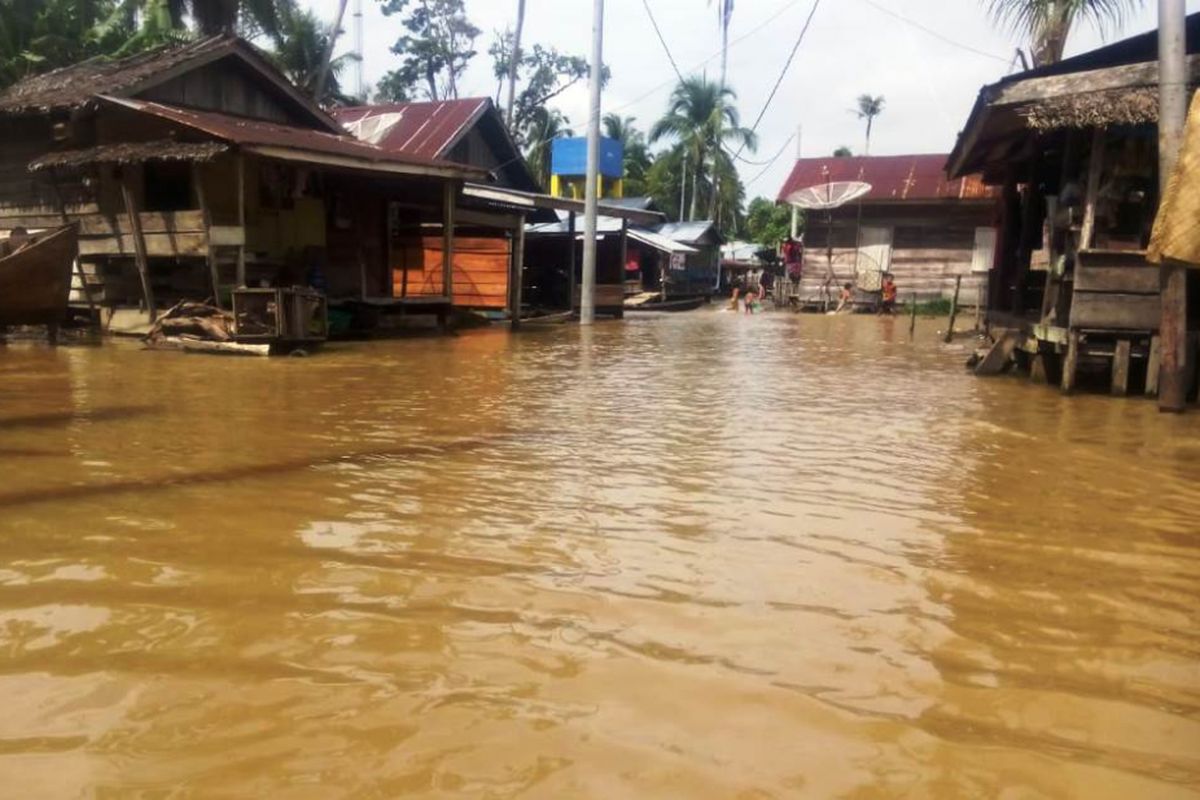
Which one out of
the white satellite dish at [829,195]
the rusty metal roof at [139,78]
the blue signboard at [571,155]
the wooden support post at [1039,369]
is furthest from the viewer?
the blue signboard at [571,155]

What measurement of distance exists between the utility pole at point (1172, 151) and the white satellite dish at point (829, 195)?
1657 centimetres

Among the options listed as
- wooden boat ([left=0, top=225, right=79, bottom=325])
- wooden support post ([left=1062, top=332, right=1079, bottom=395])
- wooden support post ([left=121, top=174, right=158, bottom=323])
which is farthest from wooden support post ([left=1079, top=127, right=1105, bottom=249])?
wooden support post ([left=121, top=174, right=158, bottom=323])

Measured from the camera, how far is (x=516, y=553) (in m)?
3.61

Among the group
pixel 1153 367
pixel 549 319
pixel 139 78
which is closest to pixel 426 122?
pixel 549 319

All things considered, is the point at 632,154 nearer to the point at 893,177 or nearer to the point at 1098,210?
the point at 893,177

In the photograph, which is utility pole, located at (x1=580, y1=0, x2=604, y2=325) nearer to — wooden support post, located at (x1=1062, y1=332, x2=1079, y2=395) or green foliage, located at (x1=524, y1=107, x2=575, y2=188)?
wooden support post, located at (x1=1062, y1=332, x2=1079, y2=395)

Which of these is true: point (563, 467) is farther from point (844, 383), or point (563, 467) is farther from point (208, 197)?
point (208, 197)

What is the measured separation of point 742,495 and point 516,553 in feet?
4.80

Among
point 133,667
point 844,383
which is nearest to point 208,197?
point 844,383

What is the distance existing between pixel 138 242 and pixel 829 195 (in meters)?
16.5

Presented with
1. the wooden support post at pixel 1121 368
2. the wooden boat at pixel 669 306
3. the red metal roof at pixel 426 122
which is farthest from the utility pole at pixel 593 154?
the wooden support post at pixel 1121 368

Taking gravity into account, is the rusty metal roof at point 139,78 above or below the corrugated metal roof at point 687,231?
above

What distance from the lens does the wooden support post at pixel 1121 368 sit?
8.46 m

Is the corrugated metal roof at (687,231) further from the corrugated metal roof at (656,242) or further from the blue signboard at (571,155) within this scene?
the blue signboard at (571,155)
